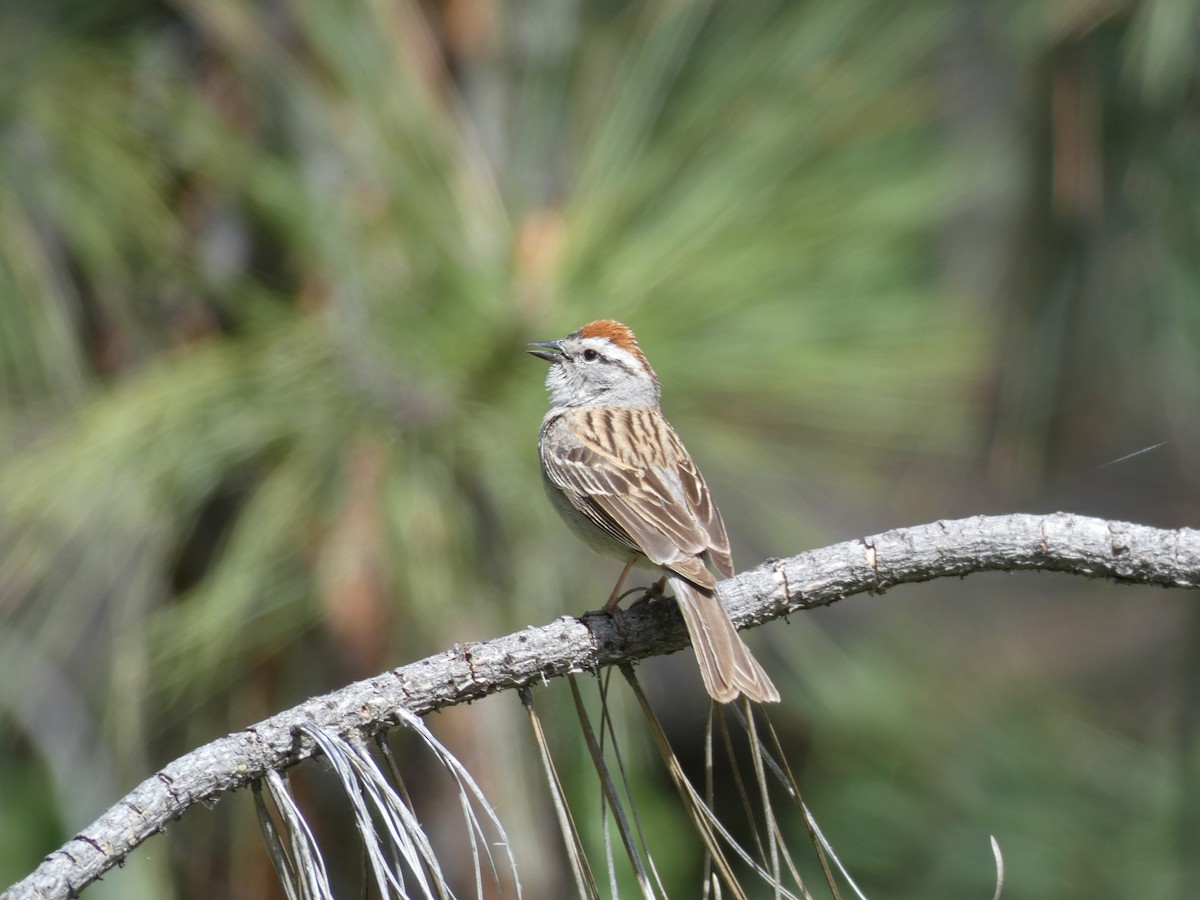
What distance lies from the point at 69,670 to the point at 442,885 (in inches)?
130

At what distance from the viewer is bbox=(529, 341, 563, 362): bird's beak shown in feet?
8.92

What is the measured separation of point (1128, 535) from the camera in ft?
5.62

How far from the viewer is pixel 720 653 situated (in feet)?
6.61

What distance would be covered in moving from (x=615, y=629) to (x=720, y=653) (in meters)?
0.19

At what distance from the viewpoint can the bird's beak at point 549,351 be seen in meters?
2.72

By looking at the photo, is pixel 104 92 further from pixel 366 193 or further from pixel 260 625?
pixel 260 625

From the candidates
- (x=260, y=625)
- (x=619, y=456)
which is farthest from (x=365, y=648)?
(x=619, y=456)

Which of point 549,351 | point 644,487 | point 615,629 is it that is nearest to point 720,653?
point 615,629

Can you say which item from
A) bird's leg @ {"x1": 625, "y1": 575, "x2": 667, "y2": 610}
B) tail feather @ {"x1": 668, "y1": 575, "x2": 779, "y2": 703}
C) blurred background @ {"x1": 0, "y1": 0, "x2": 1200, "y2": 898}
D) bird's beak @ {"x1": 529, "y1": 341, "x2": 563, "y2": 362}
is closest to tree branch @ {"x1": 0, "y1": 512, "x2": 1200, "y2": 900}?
tail feather @ {"x1": 668, "y1": 575, "x2": 779, "y2": 703}

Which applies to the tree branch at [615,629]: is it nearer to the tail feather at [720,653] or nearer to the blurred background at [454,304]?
the tail feather at [720,653]

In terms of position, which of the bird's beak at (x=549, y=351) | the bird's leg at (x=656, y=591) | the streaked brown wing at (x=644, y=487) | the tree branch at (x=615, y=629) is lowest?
the tree branch at (x=615, y=629)

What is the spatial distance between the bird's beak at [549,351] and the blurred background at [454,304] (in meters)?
0.04

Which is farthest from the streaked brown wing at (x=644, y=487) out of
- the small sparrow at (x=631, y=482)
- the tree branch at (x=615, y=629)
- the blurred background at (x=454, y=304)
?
the tree branch at (x=615, y=629)

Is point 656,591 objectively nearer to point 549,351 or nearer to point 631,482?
point 631,482
